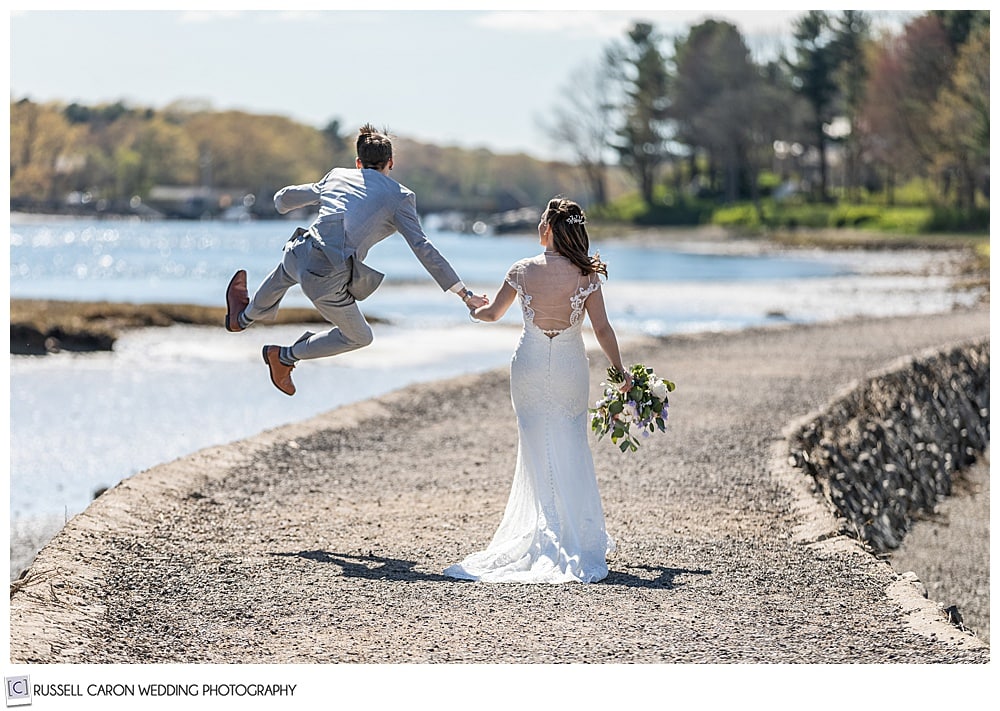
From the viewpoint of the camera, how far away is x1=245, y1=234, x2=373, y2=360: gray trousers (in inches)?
268

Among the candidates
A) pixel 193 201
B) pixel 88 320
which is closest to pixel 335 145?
pixel 193 201

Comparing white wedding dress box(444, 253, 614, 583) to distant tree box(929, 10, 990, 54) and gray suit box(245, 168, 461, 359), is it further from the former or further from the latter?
distant tree box(929, 10, 990, 54)

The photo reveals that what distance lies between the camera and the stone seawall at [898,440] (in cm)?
1147

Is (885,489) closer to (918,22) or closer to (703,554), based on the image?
(703,554)

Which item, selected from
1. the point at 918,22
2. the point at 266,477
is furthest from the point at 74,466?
the point at 918,22

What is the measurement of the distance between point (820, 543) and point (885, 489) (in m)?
4.81

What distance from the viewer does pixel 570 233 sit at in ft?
22.1

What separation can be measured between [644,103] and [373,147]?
2985 inches

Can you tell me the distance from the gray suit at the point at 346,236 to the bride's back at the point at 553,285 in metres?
0.33

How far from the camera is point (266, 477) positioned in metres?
9.87

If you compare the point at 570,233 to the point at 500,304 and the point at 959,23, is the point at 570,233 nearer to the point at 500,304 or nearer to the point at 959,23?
the point at 500,304

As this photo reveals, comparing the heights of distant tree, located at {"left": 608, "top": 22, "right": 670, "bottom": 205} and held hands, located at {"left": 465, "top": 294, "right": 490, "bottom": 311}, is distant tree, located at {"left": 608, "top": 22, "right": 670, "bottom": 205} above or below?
above
